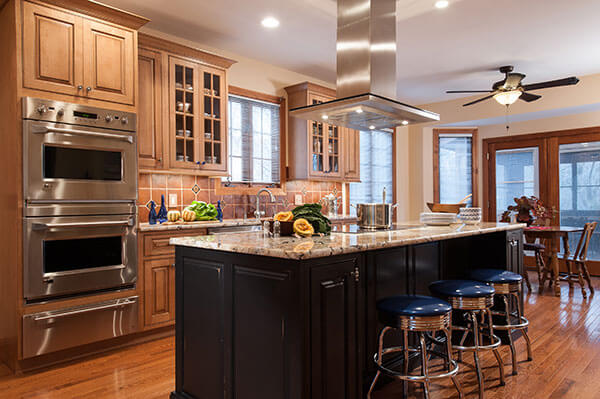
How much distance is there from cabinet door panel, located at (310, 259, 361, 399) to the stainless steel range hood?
4.38ft

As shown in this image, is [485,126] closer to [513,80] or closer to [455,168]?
[455,168]

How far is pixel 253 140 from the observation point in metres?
4.83

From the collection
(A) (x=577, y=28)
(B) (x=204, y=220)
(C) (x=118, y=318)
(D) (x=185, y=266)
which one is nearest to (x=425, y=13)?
(A) (x=577, y=28)

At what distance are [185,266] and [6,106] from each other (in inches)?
74.2

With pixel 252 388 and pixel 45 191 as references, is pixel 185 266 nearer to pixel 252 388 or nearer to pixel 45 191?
pixel 252 388

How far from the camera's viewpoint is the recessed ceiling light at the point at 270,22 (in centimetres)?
377

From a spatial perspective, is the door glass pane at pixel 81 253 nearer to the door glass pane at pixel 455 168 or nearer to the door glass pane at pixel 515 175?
the door glass pane at pixel 455 168

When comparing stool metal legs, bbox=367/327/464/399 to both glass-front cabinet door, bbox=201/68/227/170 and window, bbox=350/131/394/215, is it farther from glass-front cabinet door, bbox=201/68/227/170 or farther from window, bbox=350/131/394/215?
window, bbox=350/131/394/215

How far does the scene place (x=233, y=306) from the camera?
1999 mm

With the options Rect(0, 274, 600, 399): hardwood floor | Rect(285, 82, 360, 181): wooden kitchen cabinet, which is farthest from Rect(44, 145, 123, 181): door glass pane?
Rect(285, 82, 360, 181): wooden kitchen cabinet

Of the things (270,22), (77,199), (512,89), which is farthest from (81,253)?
(512,89)

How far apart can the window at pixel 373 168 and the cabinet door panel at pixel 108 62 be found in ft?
12.2

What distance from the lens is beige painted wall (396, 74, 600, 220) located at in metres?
5.60

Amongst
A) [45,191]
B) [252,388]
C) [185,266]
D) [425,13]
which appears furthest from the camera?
[425,13]
